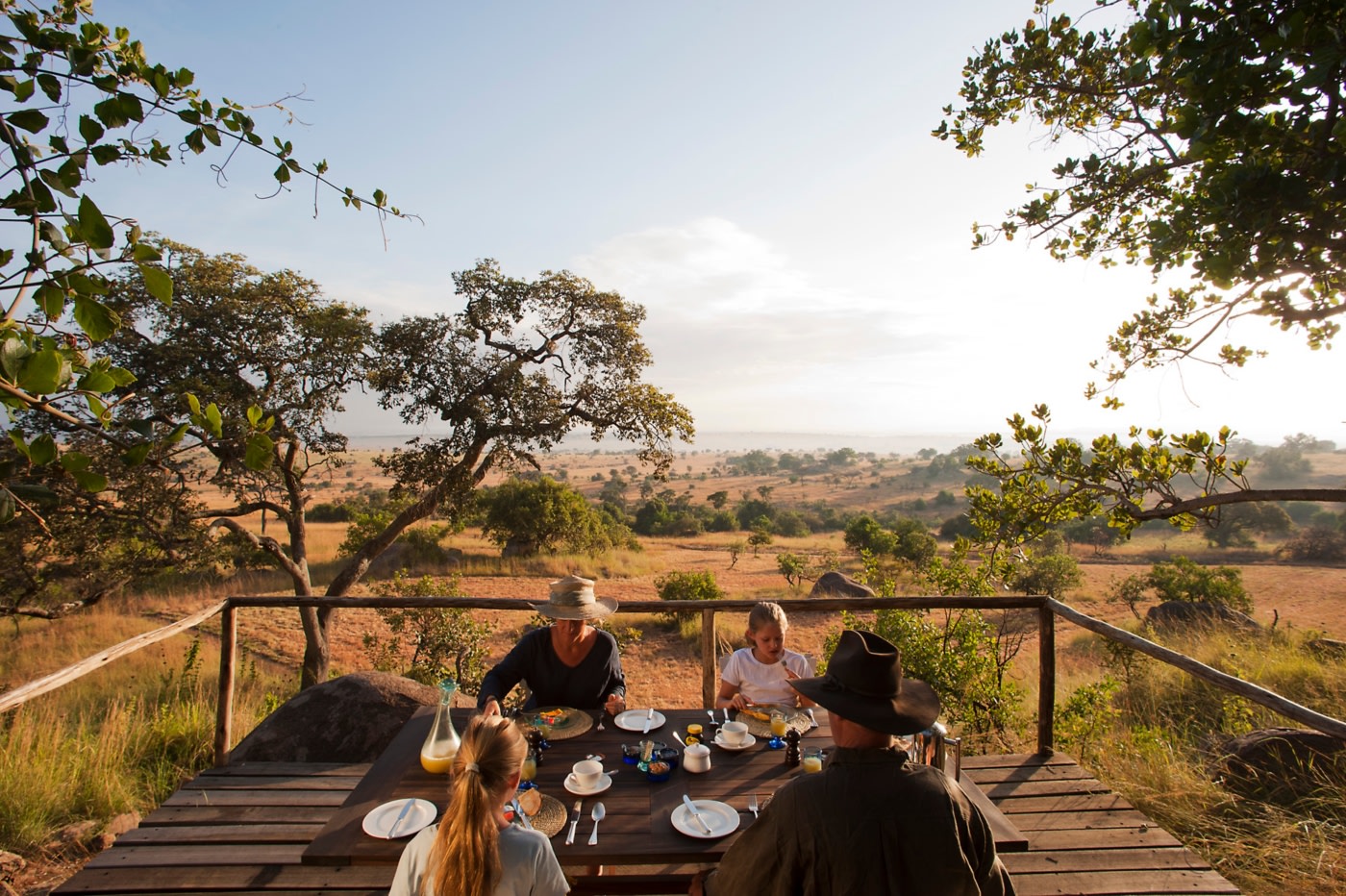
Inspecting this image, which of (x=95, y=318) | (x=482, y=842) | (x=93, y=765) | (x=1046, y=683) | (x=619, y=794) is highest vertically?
(x=95, y=318)

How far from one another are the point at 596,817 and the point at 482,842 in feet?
2.20

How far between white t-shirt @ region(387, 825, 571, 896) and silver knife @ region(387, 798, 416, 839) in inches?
14.3

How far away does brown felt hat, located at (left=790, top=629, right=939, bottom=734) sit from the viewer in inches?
85.4

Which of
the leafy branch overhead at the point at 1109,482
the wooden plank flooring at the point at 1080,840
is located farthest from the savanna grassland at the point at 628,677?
the leafy branch overhead at the point at 1109,482

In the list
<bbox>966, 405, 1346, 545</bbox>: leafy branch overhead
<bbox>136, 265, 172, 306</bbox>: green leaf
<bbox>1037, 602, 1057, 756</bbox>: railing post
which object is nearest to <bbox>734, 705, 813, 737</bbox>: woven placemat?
<bbox>1037, 602, 1057, 756</bbox>: railing post

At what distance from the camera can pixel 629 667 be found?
40.3ft

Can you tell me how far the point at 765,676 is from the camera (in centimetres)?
409

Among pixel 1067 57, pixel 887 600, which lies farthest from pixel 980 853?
pixel 1067 57

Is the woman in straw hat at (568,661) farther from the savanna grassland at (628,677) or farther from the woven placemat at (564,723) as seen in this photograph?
the savanna grassland at (628,677)

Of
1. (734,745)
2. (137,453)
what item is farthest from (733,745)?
(137,453)

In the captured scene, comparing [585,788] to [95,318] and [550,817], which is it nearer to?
[550,817]

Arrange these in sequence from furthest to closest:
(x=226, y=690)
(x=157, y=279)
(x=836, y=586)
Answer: (x=836, y=586) < (x=226, y=690) < (x=157, y=279)

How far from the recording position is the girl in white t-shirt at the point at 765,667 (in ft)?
13.2

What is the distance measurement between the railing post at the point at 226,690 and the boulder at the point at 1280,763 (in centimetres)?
657
